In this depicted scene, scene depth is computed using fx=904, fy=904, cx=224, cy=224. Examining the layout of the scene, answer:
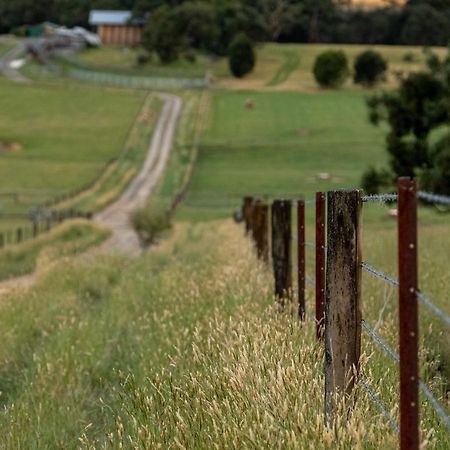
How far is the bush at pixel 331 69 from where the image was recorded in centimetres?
8906

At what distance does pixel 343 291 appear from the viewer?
14.8 ft

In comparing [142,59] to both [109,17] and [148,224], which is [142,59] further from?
→ [148,224]

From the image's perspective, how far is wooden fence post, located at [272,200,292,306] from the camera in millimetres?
8359

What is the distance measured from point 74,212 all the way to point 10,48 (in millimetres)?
95261

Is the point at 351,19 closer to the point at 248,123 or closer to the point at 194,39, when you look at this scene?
the point at 194,39

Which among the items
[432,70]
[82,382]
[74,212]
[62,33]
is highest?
[62,33]

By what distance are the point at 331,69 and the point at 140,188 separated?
45.2 metres

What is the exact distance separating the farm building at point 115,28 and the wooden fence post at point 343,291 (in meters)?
137

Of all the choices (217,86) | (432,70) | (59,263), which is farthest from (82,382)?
(217,86)

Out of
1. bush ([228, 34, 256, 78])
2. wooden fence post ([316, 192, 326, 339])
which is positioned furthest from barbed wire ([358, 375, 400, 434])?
bush ([228, 34, 256, 78])

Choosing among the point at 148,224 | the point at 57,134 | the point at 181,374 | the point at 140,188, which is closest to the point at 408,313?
the point at 181,374

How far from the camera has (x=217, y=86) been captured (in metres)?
92.9

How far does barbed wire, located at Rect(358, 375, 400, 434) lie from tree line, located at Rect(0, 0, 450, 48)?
374 feet

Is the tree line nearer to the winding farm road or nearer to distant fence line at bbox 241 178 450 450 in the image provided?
the winding farm road
